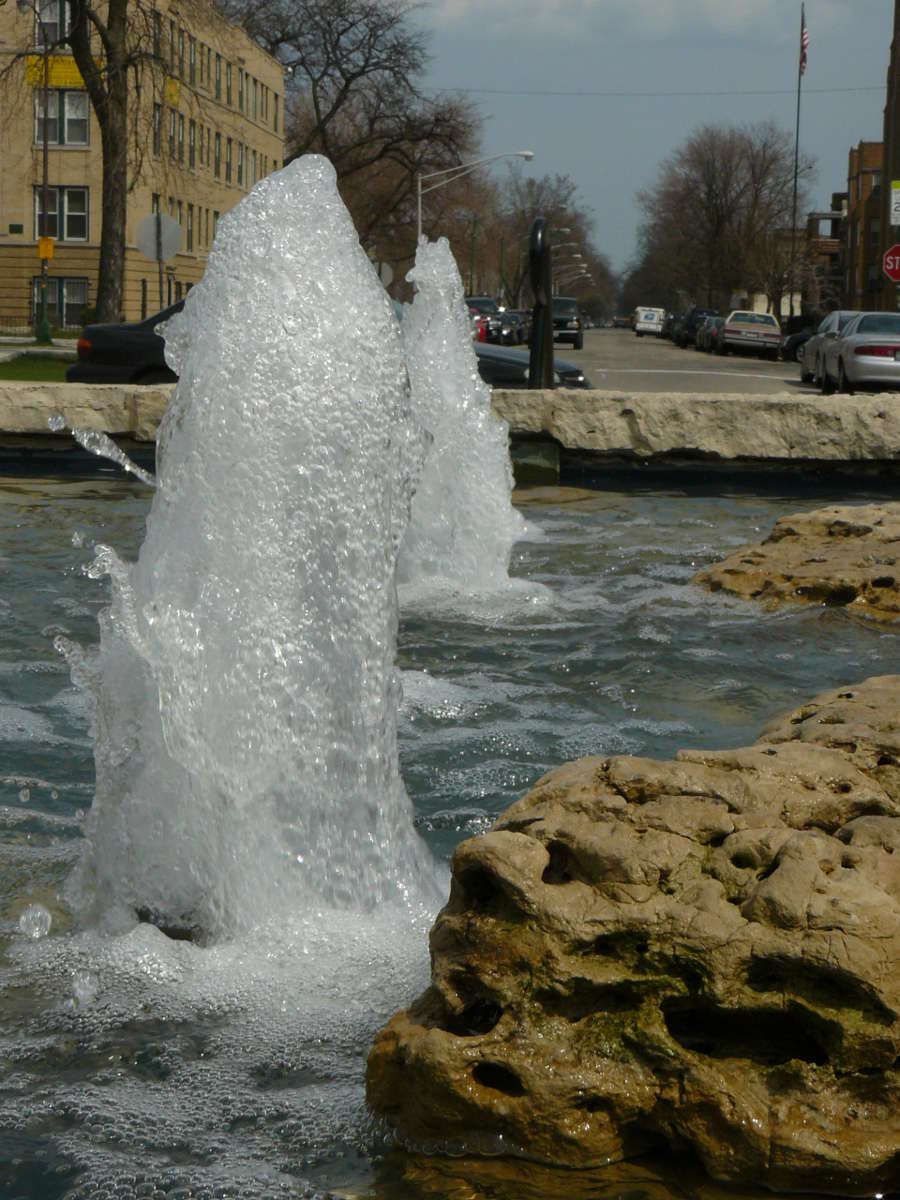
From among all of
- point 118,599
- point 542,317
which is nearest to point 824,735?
A: point 118,599

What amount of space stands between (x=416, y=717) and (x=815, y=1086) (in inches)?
124

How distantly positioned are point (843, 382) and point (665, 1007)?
23299 millimetres

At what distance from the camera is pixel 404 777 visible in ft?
15.9

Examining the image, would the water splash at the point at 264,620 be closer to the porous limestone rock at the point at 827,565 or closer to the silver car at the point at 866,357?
the porous limestone rock at the point at 827,565

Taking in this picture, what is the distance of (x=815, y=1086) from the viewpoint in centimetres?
249

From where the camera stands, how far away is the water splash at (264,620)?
364 centimetres

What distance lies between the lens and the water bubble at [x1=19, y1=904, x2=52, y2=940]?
11.6ft

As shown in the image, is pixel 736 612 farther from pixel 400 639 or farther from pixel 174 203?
pixel 174 203

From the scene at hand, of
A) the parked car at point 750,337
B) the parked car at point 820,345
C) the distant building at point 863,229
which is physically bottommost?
the parked car at point 820,345

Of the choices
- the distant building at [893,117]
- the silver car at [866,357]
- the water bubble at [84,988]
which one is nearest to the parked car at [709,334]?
the distant building at [893,117]

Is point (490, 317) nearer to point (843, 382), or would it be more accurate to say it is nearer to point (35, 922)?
point (843, 382)

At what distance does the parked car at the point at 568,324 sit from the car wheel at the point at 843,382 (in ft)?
80.5

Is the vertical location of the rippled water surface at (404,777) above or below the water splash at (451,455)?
below

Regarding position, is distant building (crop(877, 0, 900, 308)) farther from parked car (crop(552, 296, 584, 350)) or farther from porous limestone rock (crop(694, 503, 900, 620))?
porous limestone rock (crop(694, 503, 900, 620))
